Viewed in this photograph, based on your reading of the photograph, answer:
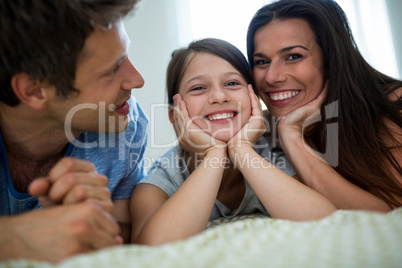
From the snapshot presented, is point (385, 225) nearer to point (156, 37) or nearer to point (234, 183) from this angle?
point (234, 183)

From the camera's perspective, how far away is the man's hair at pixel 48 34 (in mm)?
903

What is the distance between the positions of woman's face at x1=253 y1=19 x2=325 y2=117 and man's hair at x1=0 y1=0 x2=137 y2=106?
27.3 inches

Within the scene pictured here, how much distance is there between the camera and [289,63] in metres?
1.45

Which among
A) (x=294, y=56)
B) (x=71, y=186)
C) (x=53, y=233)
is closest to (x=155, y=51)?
(x=294, y=56)

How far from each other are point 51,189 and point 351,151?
1.13 m

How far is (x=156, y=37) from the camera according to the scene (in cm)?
292

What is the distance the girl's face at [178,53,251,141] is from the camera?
1.34 meters

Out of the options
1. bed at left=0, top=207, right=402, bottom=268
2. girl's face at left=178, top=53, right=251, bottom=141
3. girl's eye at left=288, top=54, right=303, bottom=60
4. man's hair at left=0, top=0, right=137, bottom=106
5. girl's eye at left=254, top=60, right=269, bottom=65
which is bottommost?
bed at left=0, top=207, right=402, bottom=268

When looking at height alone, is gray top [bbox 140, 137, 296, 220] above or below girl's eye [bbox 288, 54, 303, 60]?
below

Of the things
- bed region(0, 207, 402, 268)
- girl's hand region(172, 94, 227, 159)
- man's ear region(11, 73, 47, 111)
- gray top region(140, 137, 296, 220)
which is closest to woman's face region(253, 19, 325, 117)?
gray top region(140, 137, 296, 220)

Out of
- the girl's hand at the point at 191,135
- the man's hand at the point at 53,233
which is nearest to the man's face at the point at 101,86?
the girl's hand at the point at 191,135

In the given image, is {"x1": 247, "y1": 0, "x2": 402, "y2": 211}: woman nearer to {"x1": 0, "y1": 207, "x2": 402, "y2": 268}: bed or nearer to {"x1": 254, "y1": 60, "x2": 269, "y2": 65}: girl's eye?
{"x1": 254, "y1": 60, "x2": 269, "y2": 65}: girl's eye

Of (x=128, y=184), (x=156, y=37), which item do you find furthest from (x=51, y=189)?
(x=156, y=37)

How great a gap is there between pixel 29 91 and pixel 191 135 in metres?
0.62
